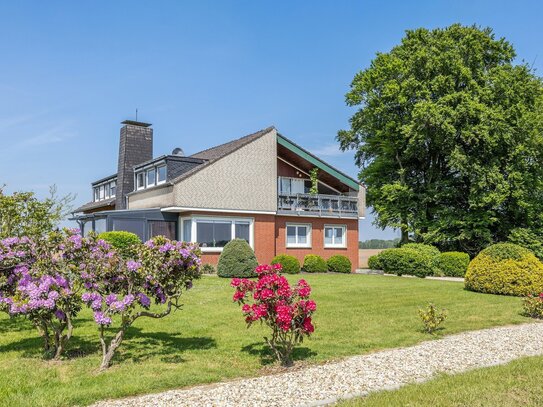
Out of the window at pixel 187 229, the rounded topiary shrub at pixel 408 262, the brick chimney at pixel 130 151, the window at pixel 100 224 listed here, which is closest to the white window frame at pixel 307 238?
the rounded topiary shrub at pixel 408 262

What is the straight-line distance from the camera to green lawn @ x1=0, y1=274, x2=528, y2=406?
6.84m

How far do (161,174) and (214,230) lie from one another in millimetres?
4799

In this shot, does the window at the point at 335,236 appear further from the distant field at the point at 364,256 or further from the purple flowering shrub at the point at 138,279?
the purple flowering shrub at the point at 138,279

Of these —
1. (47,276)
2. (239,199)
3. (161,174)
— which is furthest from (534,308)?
(161,174)

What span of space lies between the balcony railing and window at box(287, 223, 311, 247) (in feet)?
3.38

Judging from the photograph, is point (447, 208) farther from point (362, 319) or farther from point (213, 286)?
point (362, 319)

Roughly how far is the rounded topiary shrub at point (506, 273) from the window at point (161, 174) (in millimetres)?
17123

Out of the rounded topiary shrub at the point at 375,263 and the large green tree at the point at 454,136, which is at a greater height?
the large green tree at the point at 454,136

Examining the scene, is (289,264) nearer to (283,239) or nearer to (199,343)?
(283,239)

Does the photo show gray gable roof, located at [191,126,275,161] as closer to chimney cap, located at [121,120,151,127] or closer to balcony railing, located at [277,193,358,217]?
balcony railing, located at [277,193,358,217]

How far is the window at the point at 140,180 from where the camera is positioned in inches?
1210

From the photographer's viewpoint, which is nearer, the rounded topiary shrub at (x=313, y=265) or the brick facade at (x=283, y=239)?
the rounded topiary shrub at (x=313, y=265)

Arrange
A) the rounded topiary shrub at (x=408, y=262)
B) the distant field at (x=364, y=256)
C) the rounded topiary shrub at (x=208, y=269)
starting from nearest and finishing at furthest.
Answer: the rounded topiary shrub at (x=208, y=269)
the rounded topiary shrub at (x=408, y=262)
the distant field at (x=364, y=256)

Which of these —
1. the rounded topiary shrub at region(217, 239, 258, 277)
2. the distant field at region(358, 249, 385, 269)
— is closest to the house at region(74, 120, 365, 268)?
the rounded topiary shrub at region(217, 239, 258, 277)
